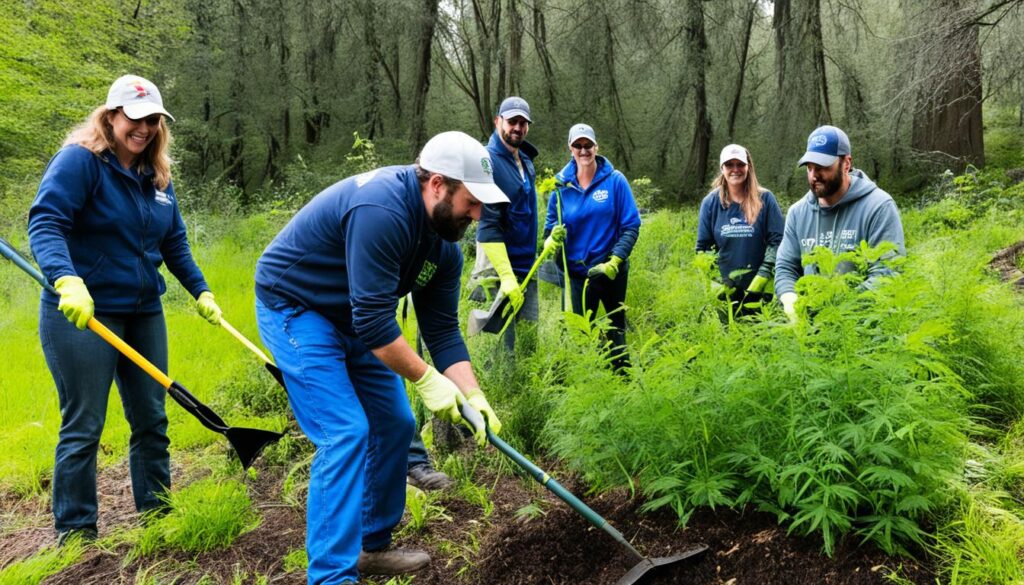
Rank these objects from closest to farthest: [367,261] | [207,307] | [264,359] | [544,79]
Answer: [367,261]
[264,359]
[207,307]
[544,79]

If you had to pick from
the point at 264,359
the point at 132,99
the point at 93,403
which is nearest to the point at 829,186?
the point at 264,359

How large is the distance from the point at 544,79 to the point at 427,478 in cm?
1515

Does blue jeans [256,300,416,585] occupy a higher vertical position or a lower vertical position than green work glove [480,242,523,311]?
lower

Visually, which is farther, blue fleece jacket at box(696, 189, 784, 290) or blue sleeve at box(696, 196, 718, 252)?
blue sleeve at box(696, 196, 718, 252)

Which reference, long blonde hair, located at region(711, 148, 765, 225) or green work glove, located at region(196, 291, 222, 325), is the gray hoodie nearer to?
long blonde hair, located at region(711, 148, 765, 225)

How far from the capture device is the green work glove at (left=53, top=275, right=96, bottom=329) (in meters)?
2.90

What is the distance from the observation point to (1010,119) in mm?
17641

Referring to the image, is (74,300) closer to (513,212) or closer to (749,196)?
(513,212)

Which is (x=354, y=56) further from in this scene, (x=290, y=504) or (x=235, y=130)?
(x=290, y=504)

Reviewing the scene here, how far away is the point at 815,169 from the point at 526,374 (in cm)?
216

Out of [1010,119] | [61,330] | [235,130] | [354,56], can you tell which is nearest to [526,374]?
[61,330]

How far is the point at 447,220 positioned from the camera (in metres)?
2.68

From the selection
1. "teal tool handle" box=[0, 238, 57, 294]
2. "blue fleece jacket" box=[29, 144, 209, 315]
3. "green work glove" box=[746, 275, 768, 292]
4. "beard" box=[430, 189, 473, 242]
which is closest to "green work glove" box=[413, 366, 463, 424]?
"beard" box=[430, 189, 473, 242]

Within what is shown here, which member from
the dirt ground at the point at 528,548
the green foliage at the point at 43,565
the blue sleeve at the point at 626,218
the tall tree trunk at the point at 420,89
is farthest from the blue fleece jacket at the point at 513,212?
the tall tree trunk at the point at 420,89
